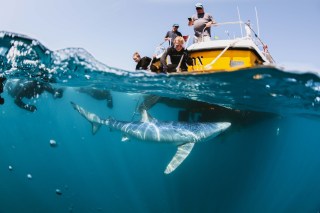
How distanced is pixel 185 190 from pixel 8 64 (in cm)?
849

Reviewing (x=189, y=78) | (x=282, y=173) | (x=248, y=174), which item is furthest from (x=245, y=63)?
(x=282, y=173)

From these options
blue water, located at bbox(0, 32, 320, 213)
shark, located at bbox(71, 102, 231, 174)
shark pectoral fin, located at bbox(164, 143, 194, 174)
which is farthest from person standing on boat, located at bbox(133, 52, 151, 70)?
shark pectoral fin, located at bbox(164, 143, 194, 174)

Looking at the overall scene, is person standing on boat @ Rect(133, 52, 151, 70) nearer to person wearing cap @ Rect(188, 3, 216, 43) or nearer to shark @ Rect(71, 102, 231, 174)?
shark @ Rect(71, 102, 231, 174)

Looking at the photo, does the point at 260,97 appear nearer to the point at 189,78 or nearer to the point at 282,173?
the point at 189,78

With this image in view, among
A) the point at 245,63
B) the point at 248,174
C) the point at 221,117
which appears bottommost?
the point at 248,174

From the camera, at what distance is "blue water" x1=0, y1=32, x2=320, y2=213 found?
8.59m

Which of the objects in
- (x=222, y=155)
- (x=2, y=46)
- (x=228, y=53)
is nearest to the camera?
(x=2, y=46)

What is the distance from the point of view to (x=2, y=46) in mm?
8102

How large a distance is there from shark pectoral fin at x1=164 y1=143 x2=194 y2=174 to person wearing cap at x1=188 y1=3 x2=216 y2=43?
5095 millimetres

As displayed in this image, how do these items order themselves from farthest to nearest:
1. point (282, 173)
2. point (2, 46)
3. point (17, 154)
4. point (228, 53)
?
point (17, 154) < point (282, 173) < point (228, 53) < point (2, 46)

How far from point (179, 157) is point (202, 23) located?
5.99 meters

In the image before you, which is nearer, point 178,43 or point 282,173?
point 178,43

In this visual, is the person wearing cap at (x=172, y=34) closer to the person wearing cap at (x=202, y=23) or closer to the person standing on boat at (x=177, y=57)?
the person wearing cap at (x=202, y=23)

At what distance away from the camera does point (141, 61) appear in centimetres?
917
